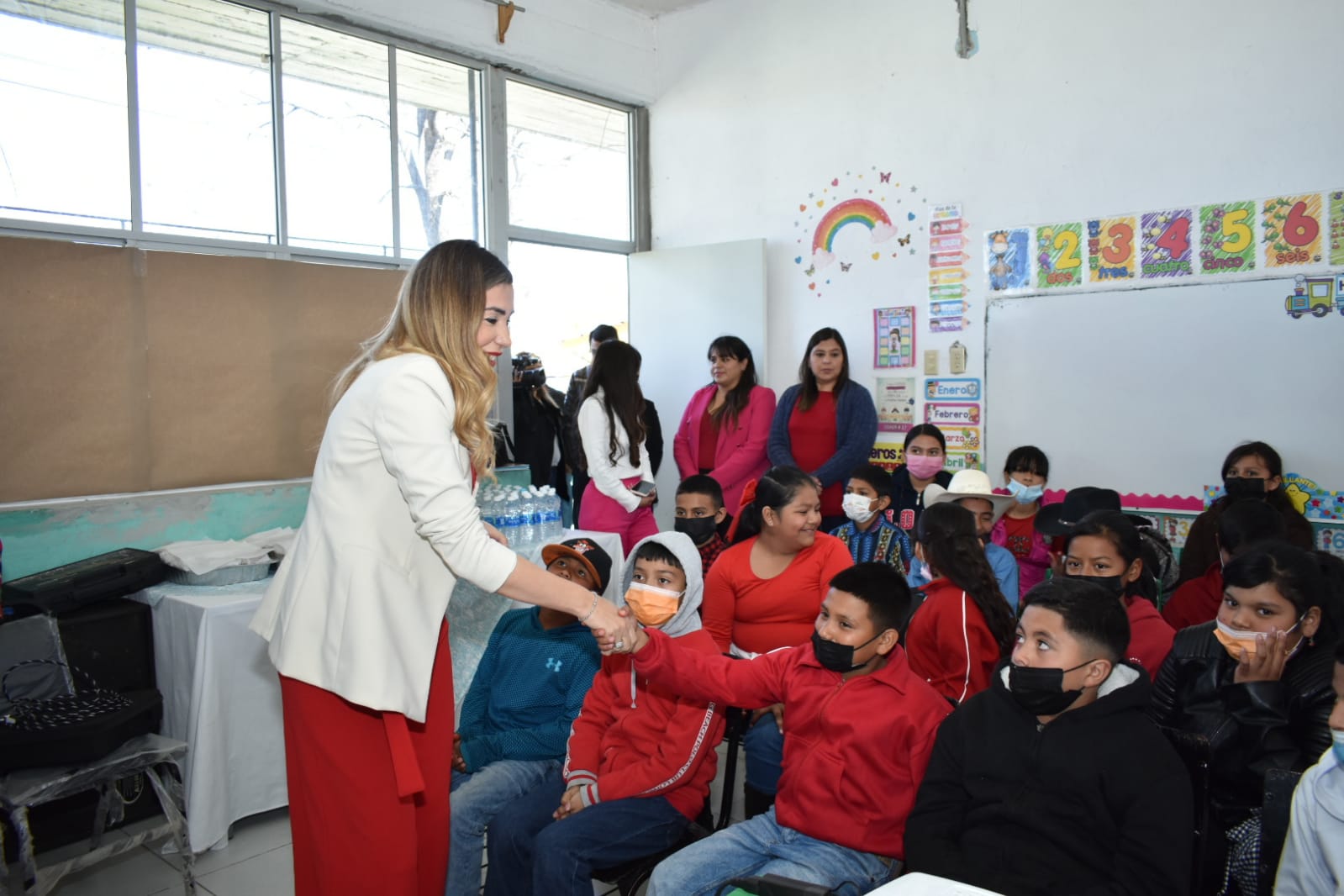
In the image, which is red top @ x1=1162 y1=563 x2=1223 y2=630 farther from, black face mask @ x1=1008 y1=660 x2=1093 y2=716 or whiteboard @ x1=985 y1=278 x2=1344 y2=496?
black face mask @ x1=1008 y1=660 x2=1093 y2=716

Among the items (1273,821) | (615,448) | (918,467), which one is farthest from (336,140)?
(1273,821)

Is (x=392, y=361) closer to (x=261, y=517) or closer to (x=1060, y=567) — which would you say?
(x=1060, y=567)

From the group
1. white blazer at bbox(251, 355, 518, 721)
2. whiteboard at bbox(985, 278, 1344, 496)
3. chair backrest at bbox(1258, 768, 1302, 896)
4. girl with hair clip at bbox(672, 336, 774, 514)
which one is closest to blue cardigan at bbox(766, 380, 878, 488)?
girl with hair clip at bbox(672, 336, 774, 514)

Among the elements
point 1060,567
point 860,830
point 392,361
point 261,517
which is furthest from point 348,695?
point 261,517

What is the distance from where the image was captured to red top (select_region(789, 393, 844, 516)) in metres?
5.13

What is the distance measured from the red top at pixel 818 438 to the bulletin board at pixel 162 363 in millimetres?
2302

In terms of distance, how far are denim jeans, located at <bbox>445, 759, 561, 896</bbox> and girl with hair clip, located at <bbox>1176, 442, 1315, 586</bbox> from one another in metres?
2.86

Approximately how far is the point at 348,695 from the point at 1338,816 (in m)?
1.73

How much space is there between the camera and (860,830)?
6.56 feet

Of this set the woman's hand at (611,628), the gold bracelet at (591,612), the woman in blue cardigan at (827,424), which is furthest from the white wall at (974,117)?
the gold bracelet at (591,612)

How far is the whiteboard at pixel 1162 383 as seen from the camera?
4.25 m

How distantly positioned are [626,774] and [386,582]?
845 millimetres

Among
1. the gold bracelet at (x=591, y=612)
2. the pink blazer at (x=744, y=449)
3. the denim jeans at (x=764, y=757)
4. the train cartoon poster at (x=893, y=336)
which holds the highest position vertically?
the train cartoon poster at (x=893, y=336)

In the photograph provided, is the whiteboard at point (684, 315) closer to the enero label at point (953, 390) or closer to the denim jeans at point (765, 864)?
the enero label at point (953, 390)
